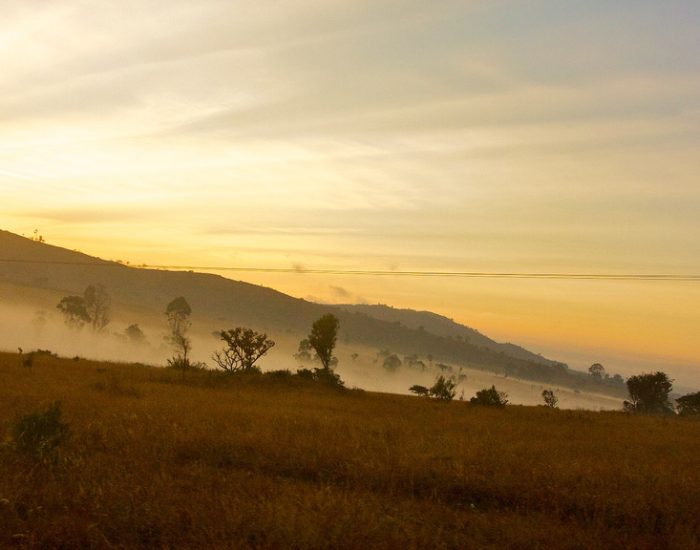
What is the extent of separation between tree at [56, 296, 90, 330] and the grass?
470ft

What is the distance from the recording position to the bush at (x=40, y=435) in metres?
10.0

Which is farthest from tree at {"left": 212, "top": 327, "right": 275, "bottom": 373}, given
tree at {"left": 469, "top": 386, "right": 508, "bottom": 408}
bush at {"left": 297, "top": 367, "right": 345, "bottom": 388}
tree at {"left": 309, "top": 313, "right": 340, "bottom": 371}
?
tree at {"left": 469, "top": 386, "right": 508, "bottom": 408}

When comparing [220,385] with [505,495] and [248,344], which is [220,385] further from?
[505,495]

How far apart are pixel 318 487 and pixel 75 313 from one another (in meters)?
154

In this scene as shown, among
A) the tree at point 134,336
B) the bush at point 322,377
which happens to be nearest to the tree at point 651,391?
the bush at point 322,377

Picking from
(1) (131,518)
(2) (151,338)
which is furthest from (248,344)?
(2) (151,338)

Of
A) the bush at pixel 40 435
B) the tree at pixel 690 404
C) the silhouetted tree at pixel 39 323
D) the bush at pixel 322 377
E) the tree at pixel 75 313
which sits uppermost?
the tree at pixel 690 404

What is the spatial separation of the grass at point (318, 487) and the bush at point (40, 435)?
189 mm

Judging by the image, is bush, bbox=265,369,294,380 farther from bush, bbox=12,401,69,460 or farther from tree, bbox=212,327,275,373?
bush, bbox=12,401,69,460

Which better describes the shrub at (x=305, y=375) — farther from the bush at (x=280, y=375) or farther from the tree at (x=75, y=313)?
the tree at (x=75, y=313)

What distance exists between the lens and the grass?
7242 mm

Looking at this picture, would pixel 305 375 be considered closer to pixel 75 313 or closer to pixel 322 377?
pixel 322 377

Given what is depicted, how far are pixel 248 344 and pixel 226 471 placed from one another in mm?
36262

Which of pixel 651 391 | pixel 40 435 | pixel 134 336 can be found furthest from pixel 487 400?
pixel 134 336
